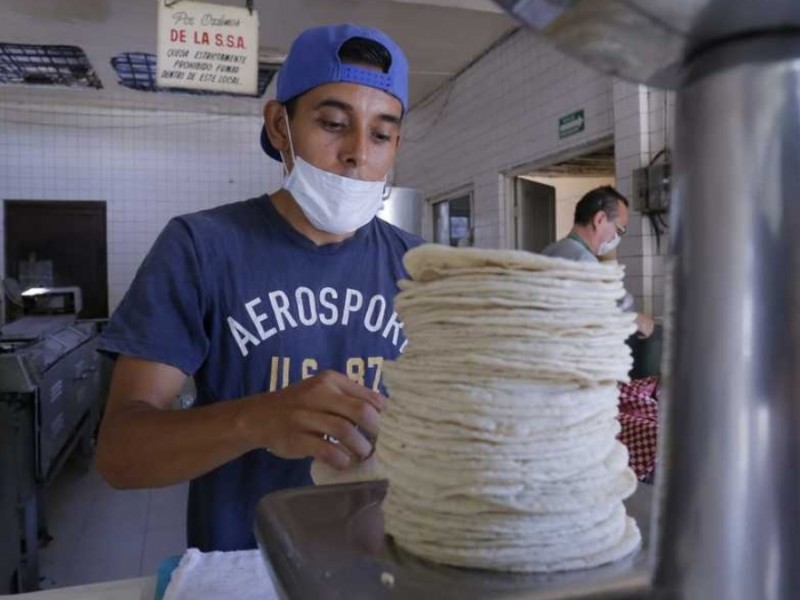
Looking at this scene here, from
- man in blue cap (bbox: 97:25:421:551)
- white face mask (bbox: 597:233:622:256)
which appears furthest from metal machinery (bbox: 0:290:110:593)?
white face mask (bbox: 597:233:622:256)

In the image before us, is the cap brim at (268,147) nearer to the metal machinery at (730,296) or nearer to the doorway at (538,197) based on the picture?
the metal machinery at (730,296)

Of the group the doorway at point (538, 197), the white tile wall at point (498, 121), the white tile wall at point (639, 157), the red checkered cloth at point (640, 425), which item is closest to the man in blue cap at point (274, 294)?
the red checkered cloth at point (640, 425)

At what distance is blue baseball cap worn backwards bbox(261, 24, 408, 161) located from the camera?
1113mm

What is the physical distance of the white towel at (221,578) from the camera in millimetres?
760

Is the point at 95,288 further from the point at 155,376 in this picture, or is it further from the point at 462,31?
the point at 155,376

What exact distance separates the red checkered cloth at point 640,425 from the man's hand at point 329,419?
1615 mm

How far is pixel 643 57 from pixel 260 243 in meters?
0.95

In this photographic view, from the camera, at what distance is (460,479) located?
477 mm

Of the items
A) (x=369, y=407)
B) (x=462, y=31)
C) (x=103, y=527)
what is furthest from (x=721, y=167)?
(x=462, y=31)

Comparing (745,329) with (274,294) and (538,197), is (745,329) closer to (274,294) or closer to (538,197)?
(274,294)

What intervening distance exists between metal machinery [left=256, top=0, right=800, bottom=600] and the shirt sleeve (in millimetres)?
869

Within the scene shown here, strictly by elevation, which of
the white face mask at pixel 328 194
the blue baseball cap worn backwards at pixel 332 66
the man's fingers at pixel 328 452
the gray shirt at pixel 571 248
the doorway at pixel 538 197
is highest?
the doorway at pixel 538 197

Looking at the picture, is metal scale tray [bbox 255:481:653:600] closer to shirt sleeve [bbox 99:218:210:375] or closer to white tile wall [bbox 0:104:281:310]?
shirt sleeve [bbox 99:218:210:375]

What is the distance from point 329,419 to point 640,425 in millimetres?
2092
